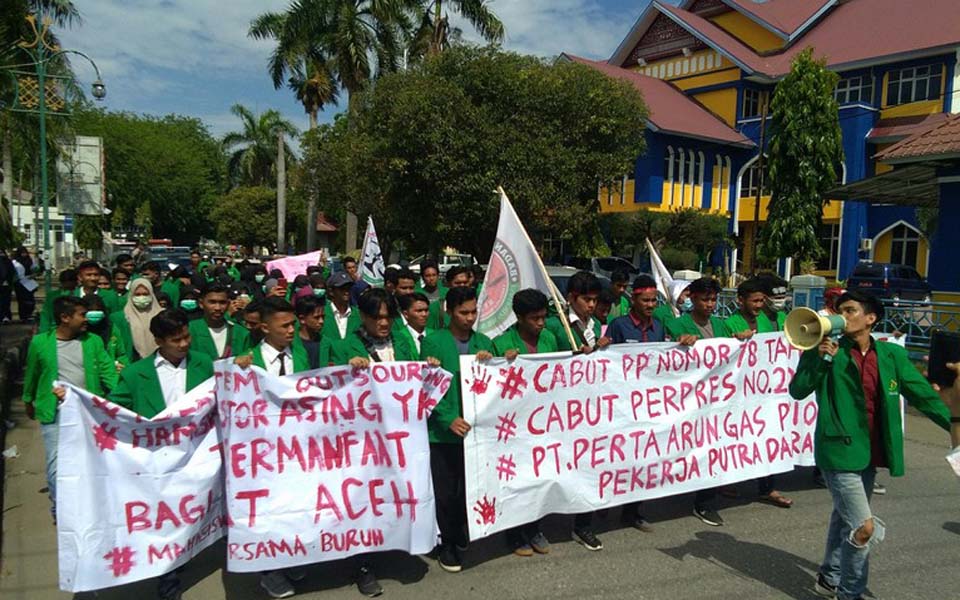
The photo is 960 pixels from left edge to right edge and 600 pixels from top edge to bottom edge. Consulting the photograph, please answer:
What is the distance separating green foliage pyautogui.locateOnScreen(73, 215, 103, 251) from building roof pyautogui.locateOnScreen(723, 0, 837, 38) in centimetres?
3488

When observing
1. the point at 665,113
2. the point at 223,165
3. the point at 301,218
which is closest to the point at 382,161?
the point at 665,113

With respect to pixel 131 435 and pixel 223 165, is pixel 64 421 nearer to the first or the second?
pixel 131 435

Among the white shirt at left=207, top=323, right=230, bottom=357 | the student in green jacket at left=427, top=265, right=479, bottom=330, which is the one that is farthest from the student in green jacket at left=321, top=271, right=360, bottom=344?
the white shirt at left=207, top=323, right=230, bottom=357

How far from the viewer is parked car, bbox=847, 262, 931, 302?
20.8m

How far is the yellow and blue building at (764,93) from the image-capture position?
27.9m

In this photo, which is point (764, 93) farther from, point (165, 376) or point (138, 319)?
point (165, 376)

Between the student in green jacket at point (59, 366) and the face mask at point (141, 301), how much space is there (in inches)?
58.6

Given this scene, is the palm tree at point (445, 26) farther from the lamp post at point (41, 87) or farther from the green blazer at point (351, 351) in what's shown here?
the green blazer at point (351, 351)

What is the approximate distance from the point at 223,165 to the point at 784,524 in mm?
67782

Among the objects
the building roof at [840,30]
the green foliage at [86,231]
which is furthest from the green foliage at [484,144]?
the green foliage at [86,231]

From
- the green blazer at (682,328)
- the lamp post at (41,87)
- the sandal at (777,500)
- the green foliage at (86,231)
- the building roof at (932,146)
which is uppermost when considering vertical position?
the lamp post at (41,87)

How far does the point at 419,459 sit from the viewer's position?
407 centimetres

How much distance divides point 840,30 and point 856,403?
113ft

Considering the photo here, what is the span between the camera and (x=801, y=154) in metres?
21.6
